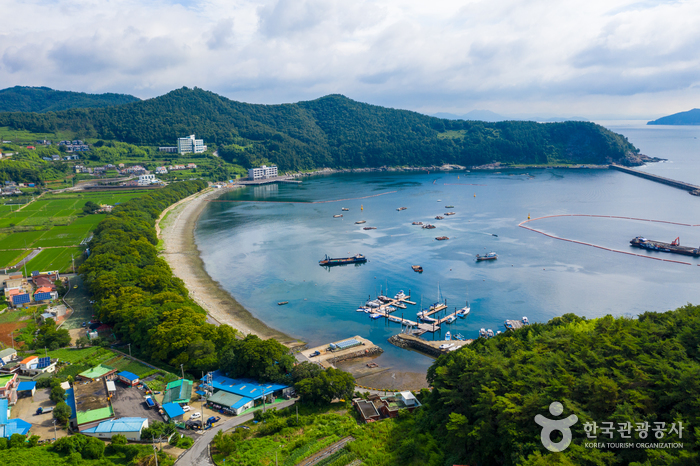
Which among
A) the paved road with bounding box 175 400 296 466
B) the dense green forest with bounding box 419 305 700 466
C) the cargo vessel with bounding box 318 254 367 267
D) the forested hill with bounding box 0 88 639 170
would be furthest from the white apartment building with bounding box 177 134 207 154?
the dense green forest with bounding box 419 305 700 466

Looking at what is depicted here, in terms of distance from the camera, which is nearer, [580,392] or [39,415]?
[580,392]

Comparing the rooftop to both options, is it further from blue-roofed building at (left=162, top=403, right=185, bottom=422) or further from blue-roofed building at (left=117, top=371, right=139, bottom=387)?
blue-roofed building at (left=162, top=403, right=185, bottom=422)

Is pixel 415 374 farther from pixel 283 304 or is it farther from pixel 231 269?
pixel 231 269

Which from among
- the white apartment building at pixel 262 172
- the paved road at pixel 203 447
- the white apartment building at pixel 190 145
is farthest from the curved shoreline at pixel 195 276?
the white apartment building at pixel 190 145

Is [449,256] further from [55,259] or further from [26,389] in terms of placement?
[55,259]

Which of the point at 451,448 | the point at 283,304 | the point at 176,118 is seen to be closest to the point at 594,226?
the point at 283,304

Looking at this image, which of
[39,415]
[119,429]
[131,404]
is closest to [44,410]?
[39,415]
